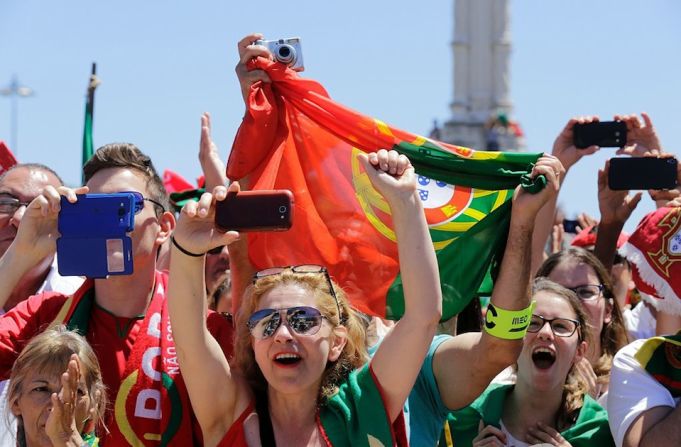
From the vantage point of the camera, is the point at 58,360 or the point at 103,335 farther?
the point at 103,335

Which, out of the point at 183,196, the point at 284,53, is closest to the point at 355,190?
the point at 284,53

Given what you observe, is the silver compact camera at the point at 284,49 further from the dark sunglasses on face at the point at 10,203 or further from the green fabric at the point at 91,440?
the green fabric at the point at 91,440

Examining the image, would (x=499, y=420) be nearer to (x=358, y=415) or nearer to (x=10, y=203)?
(x=358, y=415)

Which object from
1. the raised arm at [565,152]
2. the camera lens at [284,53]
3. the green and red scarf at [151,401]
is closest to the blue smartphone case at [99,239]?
the green and red scarf at [151,401]

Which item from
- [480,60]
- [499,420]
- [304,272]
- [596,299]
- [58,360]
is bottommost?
[480,60]

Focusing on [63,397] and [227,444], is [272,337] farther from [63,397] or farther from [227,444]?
[63,397]

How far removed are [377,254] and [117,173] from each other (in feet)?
3.12

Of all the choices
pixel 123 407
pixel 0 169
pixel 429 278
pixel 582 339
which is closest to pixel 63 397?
pixel 123 407

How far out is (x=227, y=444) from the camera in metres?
4.02

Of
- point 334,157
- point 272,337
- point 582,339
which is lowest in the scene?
point 582,339

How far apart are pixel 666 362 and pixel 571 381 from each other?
440 mm

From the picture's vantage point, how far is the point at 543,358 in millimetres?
4887

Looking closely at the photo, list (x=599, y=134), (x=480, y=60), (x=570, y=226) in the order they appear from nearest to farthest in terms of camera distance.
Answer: (x=599, y=134) < (x=570, y=226) < (x=480, y=60)

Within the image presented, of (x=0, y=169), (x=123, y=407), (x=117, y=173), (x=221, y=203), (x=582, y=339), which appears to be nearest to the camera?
(x=221, y=203)
